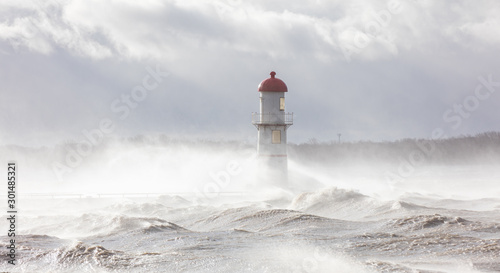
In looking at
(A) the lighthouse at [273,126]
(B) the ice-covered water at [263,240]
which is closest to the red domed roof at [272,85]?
(A) the lighthouse at [273,126]

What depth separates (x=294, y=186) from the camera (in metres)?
41.1

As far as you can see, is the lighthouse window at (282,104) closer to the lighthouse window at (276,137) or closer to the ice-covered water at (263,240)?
the lighthouse window at (276,137)

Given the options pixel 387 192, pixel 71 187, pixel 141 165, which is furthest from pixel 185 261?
pixel 141 165

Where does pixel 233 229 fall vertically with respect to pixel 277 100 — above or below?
below

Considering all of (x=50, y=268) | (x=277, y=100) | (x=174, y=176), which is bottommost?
(x=50, y=268)

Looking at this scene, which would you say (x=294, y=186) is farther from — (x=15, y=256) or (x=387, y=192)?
(x=15, y=256)

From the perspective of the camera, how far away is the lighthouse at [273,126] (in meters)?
35.8

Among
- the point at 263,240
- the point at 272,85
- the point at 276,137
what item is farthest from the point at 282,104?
the point at 263,240

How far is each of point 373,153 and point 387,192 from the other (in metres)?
62.7

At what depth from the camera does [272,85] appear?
3572cm

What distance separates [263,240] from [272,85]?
50.7 ft

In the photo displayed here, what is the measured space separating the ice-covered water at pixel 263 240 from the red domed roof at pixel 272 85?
6.84 meters

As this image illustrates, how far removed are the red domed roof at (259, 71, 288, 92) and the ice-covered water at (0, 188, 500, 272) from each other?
6844 mm

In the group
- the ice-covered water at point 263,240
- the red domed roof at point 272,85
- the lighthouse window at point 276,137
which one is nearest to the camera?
the ice-covered water at point 263,240
